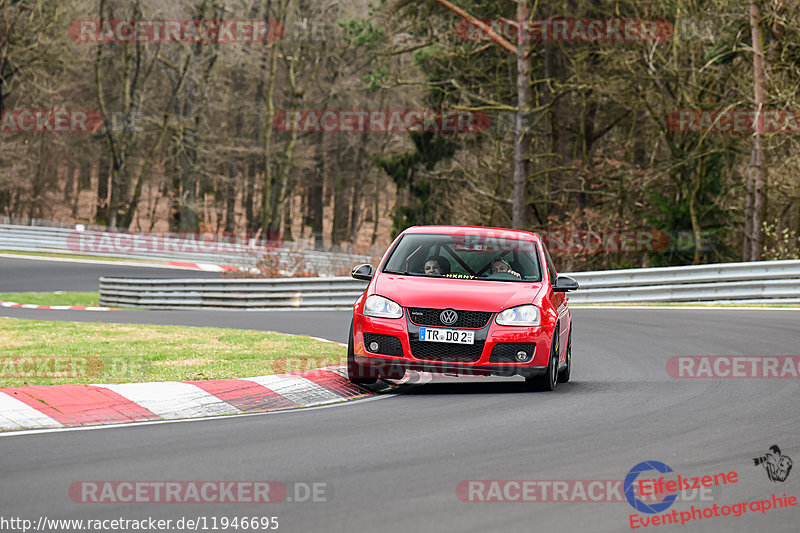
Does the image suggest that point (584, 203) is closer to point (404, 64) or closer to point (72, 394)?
point (404, 64)

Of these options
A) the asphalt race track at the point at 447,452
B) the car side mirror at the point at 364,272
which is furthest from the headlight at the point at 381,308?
the asphalt race track at the point at 447,452

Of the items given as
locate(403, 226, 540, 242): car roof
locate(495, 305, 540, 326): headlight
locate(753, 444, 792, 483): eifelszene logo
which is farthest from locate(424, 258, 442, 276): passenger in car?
locate(753, 444, 792, 483): eifelszene logo

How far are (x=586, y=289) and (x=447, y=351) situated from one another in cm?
1459

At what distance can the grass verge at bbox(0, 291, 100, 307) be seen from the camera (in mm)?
28694

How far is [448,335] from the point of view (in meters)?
9.70

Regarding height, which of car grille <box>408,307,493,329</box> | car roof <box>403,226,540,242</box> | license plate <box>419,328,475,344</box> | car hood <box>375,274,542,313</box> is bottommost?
license plate <box>419,328,475,344</box>

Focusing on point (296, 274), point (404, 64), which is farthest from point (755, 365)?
point (404, 64)

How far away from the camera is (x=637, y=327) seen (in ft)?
56.2

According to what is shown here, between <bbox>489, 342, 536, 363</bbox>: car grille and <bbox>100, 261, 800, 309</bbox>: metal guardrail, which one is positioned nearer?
<bbox>489, 342, 536, 363</bbox>: car grille

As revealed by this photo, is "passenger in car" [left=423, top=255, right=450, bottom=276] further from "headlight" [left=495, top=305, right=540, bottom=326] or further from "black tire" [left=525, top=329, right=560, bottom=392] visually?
"black tire" [left=525, top=329, right=560, bottom=392]

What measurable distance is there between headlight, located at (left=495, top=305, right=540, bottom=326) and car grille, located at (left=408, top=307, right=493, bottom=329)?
0.14m

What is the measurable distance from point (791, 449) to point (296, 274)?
23041 mm

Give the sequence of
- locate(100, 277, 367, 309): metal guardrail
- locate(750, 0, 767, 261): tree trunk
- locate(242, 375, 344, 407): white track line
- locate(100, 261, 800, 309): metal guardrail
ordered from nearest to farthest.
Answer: locate(242, 375, 344, 407): white track line < locate(100, 261, 800, 309): metal guardrail < locate(100, 277, 367, 309): metal guardrail < locate(750, 0, 767, 261): tree trunk

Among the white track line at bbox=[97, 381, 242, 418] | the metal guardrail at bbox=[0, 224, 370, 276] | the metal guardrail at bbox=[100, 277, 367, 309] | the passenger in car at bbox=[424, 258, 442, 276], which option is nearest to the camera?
the white track line at bbox=[97, 381, 242, 418]
